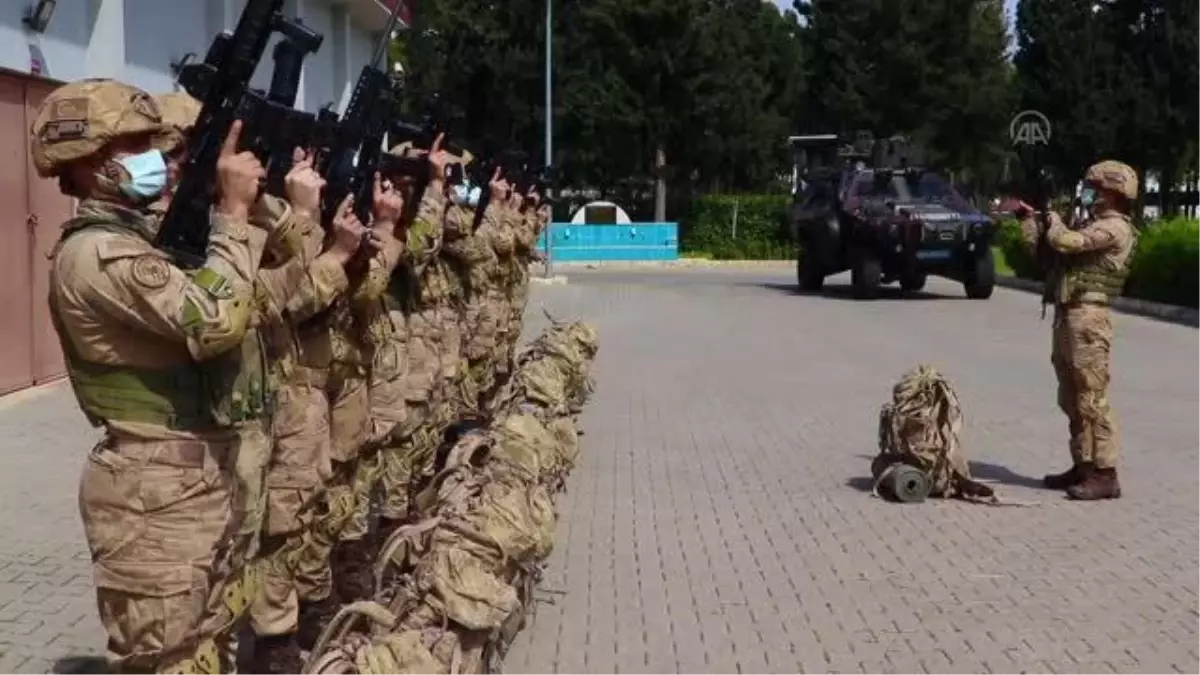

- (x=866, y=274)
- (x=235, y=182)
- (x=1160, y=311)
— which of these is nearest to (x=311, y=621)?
(x=235, y=182)

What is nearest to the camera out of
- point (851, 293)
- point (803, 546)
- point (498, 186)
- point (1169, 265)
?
point (803, 546)

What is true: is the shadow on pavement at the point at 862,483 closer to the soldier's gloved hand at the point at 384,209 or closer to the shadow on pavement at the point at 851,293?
the soldier's gloved hand at the point at 384,209

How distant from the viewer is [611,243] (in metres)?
37.9

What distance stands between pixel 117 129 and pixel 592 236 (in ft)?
112

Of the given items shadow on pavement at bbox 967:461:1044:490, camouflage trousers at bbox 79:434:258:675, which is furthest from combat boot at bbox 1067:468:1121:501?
camouflage trousers at bbox 79:434:258:675

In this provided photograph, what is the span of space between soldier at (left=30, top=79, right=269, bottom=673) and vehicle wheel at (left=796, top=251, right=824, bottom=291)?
2228cm

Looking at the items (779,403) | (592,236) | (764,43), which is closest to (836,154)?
(592,236)

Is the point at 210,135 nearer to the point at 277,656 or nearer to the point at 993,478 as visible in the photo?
the point at 277,656

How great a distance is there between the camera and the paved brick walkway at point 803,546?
233 inches

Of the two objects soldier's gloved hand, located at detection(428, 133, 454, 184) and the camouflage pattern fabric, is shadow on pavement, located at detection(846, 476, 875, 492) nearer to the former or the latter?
the camouflage pattern fabric

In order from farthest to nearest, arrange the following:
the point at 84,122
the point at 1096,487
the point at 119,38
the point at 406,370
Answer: the point at 119,38 < the point at 1096,487 < the point at 406,370 < the point at 84,122

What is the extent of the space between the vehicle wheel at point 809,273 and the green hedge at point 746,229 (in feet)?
44.9

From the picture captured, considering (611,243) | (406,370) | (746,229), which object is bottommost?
(611,243)

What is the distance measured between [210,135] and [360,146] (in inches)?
77.1
